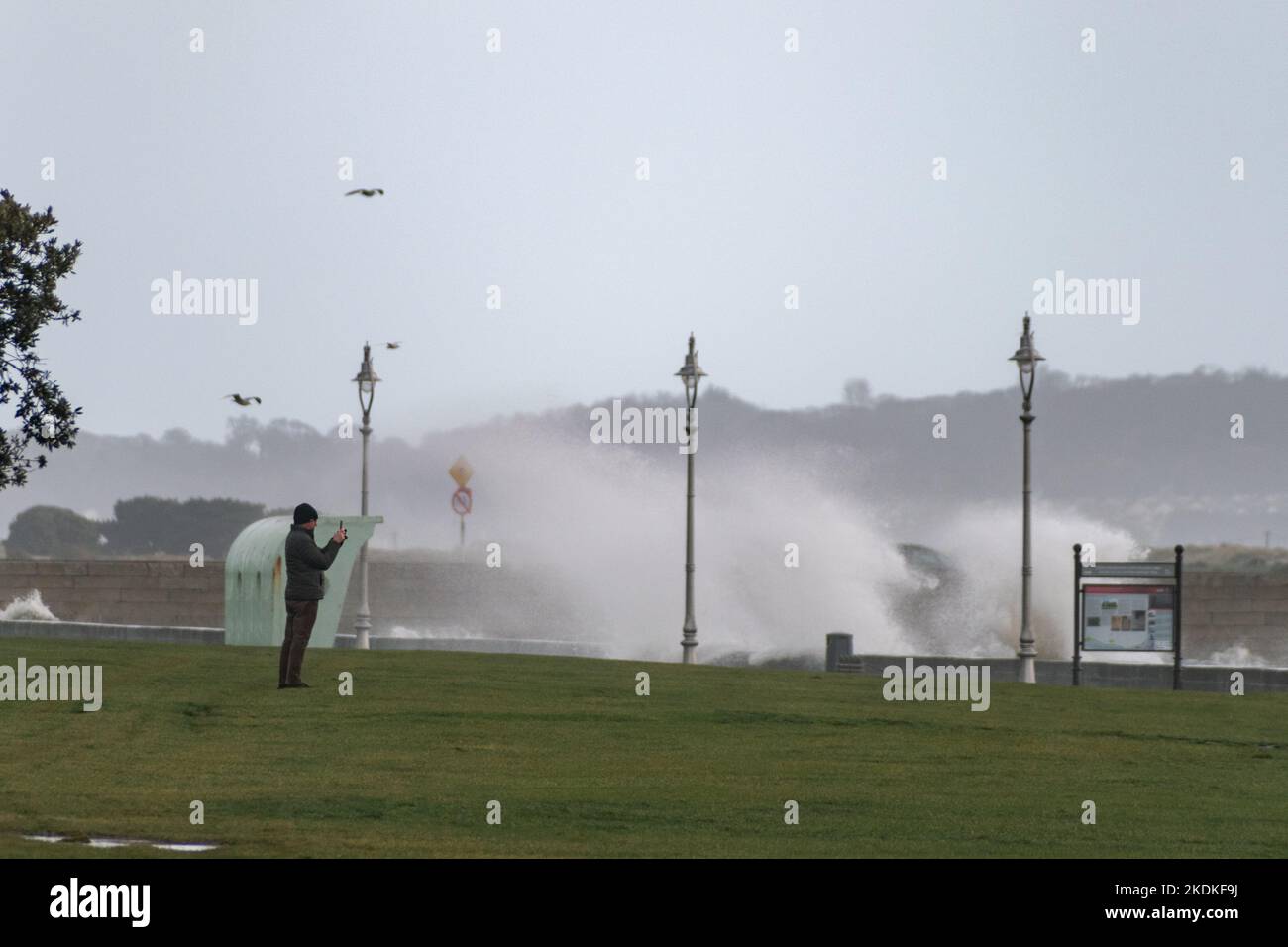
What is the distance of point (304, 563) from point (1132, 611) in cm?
1767

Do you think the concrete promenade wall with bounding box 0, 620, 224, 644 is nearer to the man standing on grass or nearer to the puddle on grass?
the man standing on grass

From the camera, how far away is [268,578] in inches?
1329

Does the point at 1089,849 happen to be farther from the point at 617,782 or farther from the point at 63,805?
the point at 63,805

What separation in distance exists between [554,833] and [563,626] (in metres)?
73.1

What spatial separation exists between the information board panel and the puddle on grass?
77.7 feet

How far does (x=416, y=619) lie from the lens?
85.4 meters

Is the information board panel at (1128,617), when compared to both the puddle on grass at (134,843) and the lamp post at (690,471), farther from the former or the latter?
the puddle on grass at (134,843)

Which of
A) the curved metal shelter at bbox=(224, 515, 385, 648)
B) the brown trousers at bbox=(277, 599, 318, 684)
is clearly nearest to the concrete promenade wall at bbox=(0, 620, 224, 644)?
the curved metal shelter at bbox=(224, 515, 385, 648)

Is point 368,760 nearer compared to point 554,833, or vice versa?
point 554,833

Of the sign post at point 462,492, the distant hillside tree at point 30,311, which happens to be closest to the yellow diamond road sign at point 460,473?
the sign post at point 462,492

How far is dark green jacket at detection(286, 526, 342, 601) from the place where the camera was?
69.2 ft

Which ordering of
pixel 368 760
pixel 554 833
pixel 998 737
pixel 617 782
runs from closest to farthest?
pixel 554 833, pixel 617 782, pixel 368 760, pixel 998 737
